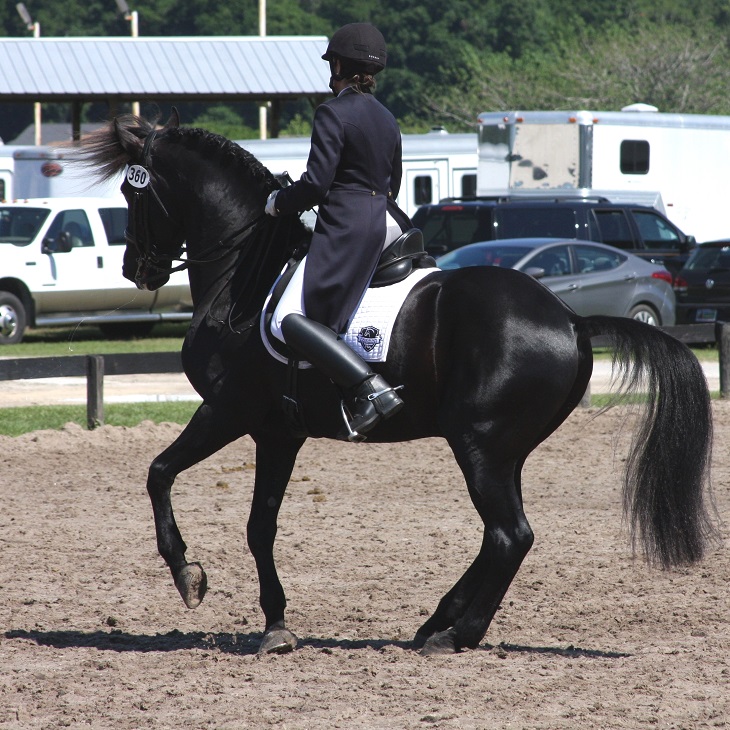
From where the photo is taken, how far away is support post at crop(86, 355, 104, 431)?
12.3m

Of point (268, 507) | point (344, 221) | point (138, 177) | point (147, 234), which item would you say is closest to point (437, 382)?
point (344, 221)

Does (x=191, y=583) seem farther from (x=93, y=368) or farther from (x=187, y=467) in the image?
(x=93, y=368)

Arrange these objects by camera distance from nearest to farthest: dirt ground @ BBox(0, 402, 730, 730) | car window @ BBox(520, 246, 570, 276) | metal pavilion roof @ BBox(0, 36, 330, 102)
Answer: dirt ground @ BBox(0, 402, 730, 730) < car window @ BBox(520, 246, 570, 276) < metal pavilion roof @ BBox(0, 36, 330, 102)

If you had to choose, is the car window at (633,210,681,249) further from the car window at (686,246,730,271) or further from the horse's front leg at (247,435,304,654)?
the horse's front leg at (247,435,304,654)

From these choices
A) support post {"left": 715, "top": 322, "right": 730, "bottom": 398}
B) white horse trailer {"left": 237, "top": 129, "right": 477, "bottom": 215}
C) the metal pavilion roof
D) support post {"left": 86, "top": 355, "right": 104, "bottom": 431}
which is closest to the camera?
support post {"left": 86, "top": 355, "right": 104, "bottom": 431}

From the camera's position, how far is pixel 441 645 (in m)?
5.48

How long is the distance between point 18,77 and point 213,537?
2295cm

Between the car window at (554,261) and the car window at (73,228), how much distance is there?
7199mm

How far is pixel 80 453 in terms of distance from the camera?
1117cm

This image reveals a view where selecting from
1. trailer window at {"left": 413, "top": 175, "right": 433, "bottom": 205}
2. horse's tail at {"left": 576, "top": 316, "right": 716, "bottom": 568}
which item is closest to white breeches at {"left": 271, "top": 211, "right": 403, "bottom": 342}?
horse's tail at {"left": 576, "top": 316, "right": 716, "bottom": 568}

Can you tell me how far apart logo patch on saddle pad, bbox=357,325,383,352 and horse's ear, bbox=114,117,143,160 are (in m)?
1.42

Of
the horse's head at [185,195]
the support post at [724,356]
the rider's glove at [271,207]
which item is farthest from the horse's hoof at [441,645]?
the support post at [724,356]

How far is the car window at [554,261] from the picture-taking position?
18.0 m

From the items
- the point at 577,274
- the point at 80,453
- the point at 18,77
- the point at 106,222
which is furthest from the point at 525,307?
the point at 18,77
